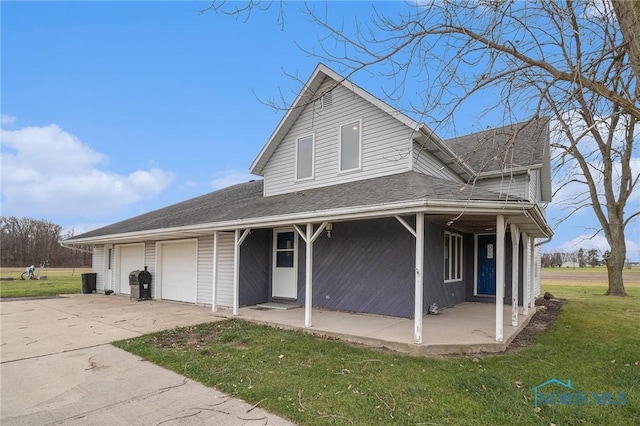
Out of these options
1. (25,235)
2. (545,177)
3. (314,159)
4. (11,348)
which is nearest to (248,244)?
(314,159)

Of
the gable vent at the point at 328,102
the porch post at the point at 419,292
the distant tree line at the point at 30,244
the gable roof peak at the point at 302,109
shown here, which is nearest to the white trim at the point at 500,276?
the porch post at the point at 419,292

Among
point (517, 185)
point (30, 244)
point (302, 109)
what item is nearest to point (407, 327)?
point (517, 185)

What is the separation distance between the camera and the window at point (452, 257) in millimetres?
10555

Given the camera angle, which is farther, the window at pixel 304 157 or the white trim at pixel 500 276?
the window at pixel 304 157

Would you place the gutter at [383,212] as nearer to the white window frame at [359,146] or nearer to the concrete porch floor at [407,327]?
the concrete porch floor at [407,327]

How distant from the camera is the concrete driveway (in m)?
3.78

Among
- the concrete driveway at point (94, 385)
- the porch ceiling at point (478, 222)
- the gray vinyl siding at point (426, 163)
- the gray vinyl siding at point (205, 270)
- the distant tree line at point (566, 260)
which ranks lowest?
the distant tree line at point (566, 260)

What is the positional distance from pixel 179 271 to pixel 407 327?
337 inches

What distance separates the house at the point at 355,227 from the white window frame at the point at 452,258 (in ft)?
0.12

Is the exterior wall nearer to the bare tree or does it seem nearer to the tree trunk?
the bare tree

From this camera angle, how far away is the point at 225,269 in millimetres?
10969

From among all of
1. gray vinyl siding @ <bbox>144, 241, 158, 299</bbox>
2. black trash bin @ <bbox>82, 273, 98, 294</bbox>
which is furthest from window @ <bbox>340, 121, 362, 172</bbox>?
black trash bin @ <bbox>82, 273, 98, 294</bbox>

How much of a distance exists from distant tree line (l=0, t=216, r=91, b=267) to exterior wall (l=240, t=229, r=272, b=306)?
148 feet

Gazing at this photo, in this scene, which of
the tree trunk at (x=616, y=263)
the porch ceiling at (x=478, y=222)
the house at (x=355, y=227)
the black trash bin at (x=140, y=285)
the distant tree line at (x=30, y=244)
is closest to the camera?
the porch ceiling at (x=478, y=222)
